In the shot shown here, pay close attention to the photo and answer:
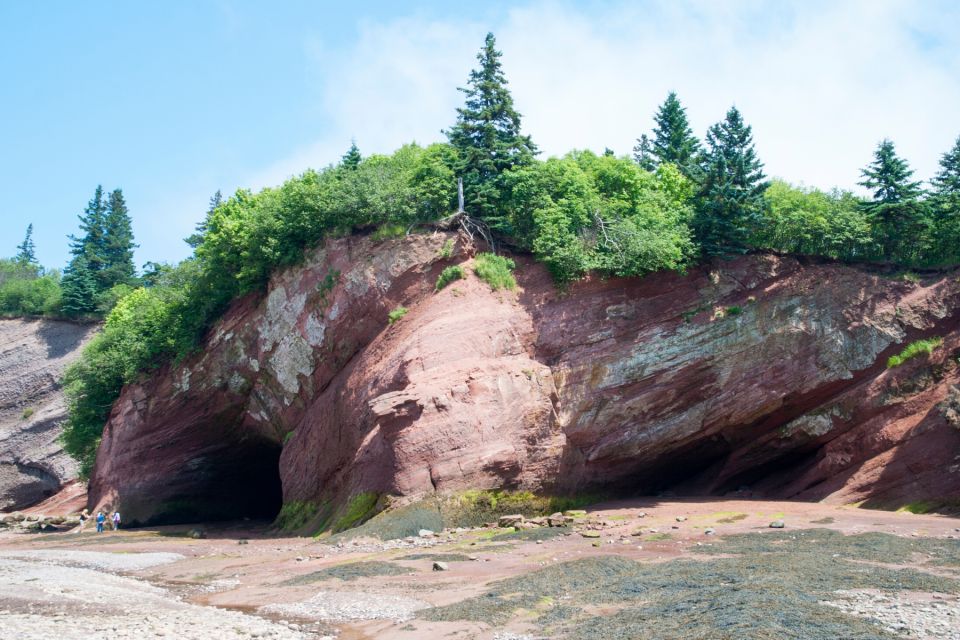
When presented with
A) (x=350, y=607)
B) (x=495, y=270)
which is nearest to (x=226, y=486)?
(x=495, y=270)

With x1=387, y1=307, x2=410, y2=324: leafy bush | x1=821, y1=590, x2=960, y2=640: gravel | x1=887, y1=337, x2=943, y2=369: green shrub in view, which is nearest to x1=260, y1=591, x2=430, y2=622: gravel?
x1=821, y1=590, x2=960, y2=640: gravel

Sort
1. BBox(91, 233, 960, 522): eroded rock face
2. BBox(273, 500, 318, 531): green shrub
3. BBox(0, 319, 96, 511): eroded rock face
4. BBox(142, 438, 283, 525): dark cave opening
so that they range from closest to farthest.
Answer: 1. BBox(91, 233, 960, 522): eroded rock face
2. BBox(273, 500, 318, 531): green shrub
3. BBox(142, 438, 283, 525): dark cave opening
4. BBox(0, 319, 96, 511): eroded rock face

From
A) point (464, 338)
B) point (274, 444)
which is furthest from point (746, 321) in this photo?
point (274, 444)

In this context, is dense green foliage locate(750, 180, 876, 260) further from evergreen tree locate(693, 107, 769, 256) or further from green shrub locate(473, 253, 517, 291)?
green shrub locate(473, 253, 517, 291)

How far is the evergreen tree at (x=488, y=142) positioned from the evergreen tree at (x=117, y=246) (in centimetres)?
4211

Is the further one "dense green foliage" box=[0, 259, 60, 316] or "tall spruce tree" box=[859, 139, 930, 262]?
"dense green foliage" box=[0, 259, 60, 316]

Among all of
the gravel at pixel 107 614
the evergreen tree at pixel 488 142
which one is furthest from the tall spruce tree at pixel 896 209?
the gravel at pixel 107 614

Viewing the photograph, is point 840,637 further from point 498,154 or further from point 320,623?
point 498,154

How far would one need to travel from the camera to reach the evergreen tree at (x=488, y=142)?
30969 mm

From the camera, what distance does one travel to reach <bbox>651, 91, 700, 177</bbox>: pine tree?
145 ft

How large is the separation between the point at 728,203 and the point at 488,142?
10268 millimetres

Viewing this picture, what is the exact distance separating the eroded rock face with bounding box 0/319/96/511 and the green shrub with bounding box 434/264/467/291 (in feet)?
122

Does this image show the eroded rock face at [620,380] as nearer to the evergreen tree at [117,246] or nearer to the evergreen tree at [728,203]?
the evergreen tree at [728,203]

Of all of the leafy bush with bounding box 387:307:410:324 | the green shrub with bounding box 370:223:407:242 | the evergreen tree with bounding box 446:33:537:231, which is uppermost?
the evergreen tree with bounding box 446:33:537:231
